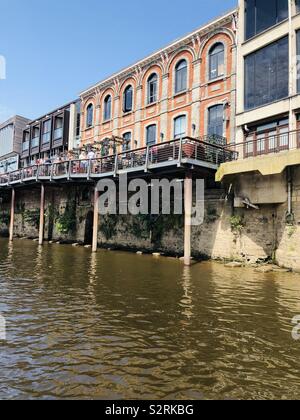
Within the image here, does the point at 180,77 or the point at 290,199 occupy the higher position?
the point at 180,77

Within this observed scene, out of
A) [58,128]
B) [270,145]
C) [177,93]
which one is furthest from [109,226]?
[58,128]

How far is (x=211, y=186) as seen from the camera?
16.4m

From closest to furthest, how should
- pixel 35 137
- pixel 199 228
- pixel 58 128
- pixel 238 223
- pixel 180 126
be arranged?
pixel 238 223 → pixel 199 228 → pixel 180 126 → pixel 58 128 → pixel 35 137

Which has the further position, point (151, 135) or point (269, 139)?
point (151, 135)

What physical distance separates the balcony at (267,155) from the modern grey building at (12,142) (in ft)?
95.2

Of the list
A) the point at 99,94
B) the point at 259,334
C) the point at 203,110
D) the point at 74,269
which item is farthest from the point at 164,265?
the point at 99,94

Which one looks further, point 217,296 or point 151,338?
point 217,296

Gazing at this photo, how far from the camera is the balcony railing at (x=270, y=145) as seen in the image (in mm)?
13602

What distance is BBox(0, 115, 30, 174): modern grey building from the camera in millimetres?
37312

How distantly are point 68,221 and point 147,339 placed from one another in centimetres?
1964

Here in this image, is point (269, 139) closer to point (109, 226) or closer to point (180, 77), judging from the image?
point (180, 77)

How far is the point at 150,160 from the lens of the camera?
15383 millimetres
